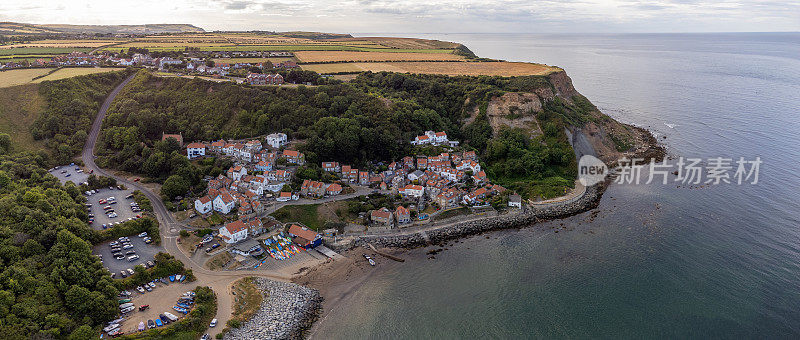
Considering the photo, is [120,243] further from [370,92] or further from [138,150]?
[370,92]

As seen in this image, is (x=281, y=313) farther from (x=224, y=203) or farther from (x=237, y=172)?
(x=237, y=172)

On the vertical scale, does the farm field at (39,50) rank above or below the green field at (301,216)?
above

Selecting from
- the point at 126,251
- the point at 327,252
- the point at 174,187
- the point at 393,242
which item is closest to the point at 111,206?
the point at 174,187

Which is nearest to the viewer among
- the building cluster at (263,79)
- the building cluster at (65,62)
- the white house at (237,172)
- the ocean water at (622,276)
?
the ocean water at (622,276)

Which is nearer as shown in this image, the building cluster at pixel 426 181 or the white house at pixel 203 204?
the white house at pixel 203 204

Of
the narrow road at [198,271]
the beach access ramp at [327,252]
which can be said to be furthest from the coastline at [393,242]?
the narrow road at [198,271]

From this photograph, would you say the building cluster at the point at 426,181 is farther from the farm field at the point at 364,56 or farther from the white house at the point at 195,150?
the farm field at the point at 364,56

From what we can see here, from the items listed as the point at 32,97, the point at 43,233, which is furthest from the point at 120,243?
the point at 32,97
